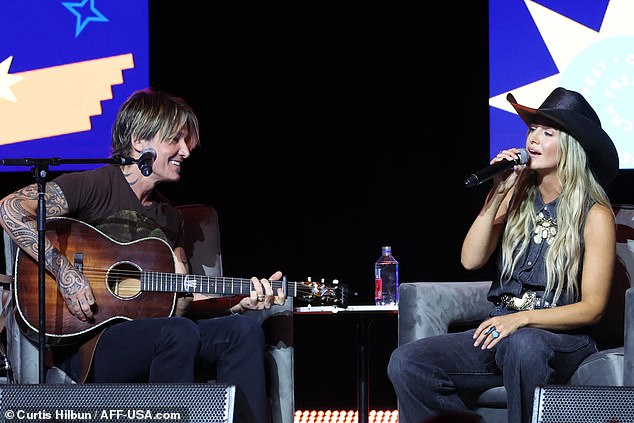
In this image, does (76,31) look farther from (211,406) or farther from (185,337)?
(211,406)

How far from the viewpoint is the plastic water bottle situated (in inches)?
170

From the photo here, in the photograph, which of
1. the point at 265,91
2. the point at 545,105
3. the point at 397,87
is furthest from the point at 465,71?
the point at 545,105

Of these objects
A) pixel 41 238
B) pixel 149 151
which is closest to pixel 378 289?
pixel 149 151

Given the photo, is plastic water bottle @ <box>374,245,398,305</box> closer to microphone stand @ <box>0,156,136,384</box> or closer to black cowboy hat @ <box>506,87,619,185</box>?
black cowboy hat @ <box>506,87,619,185</box>

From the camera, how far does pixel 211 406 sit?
2.18 metres

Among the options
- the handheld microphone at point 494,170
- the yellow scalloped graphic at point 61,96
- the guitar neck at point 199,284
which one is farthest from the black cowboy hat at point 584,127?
the yellow scalloped graphic at point 61,96

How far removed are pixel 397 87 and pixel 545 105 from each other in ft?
4.76

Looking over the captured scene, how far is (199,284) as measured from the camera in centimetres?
310

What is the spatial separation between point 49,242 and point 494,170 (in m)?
1.46

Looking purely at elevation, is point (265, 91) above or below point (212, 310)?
above

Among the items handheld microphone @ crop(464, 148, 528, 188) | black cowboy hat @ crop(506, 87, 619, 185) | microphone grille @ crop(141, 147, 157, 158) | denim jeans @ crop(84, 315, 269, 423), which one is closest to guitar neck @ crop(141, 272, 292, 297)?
denim jeans @ crop(84, 315, 269, 423)

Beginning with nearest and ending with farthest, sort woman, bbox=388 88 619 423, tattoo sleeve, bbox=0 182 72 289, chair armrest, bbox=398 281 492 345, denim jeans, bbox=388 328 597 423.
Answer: denim jeans, bbox=388 328 597 423, woman, bbox=388 88 619 423, tattoo sleeve, bbox=0 182 72 289, chair armrest, bbox=398 281 492 345

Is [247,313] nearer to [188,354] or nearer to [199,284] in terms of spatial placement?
[199,284]

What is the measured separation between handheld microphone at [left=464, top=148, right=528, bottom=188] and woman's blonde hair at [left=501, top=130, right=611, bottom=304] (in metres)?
0.15
